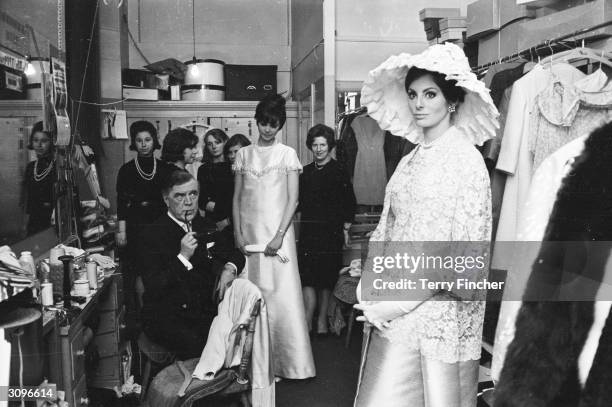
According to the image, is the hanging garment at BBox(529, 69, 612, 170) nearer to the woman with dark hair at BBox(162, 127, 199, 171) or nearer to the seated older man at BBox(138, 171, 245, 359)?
the seated older man at BBox(138, 171, 245, 359)

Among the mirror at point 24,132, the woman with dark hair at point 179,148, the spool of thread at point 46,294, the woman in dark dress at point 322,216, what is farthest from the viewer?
the woman in dark dress at point 322,216

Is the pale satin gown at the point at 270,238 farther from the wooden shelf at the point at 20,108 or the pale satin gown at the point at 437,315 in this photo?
the pale satin gown at the point at 437,315

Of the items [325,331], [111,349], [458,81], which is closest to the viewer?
[458,81]

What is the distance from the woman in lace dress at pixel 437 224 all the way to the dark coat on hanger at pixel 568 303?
0.42 m

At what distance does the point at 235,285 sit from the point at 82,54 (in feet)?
4.93

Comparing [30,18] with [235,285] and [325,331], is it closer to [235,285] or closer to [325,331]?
[235,285]

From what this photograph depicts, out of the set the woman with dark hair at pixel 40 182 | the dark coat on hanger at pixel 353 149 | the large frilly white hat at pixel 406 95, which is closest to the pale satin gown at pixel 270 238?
the dark coat on hanger at pixel 353 149

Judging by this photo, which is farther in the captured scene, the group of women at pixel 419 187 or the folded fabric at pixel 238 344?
the folded fabric at pixel 238 344

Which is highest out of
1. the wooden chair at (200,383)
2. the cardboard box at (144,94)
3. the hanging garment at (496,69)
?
the hanging garment at (496,69)

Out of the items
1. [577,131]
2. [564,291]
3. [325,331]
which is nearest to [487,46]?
[577,131]

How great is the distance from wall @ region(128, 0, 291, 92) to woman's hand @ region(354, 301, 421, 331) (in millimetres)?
1410

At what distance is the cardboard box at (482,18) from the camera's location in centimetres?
253

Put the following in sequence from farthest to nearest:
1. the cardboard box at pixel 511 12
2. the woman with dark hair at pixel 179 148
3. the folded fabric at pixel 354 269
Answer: the folded fabric at pixel 354 269
the woman with dark hair at pixel 179 148
the cardboard box at pixel 511 12

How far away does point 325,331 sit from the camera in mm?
3383
